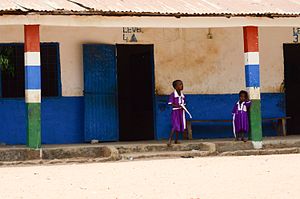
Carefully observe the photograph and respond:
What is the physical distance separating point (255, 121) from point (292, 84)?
2801mm

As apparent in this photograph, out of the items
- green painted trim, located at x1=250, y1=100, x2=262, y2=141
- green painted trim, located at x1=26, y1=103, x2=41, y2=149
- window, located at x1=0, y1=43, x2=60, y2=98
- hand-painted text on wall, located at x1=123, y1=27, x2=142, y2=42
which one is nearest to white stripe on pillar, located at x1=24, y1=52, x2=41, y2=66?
green painted trim, located at x1=26, y1=103, x2=41, y2=149

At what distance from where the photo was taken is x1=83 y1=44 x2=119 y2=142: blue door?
13.5 metres

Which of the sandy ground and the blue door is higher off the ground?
the blue door

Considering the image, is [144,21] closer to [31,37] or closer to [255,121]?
[31,37]

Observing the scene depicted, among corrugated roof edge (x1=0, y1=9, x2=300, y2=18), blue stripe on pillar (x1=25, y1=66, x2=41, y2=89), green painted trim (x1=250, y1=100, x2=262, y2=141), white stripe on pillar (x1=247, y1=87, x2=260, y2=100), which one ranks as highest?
corrugated roof edge (x1=0, y1=9, x2=300, y2=18)

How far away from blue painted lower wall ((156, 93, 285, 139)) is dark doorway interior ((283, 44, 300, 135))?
680mm

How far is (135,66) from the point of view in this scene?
48.6 ft

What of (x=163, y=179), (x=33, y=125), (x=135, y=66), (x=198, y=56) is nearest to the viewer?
(x=163, y=179)

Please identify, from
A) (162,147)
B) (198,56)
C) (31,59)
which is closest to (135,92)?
(198,56)

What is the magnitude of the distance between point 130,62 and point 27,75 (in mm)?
3510

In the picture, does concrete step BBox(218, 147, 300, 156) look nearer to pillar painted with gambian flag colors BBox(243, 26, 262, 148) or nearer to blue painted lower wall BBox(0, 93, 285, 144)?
pillar painted with gambian flag colors BBox(243, 26, 262, 148)

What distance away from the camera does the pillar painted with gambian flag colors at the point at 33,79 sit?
11.7m

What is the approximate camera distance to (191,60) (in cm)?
1438

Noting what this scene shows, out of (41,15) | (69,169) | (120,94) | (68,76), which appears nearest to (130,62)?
(120,94)
